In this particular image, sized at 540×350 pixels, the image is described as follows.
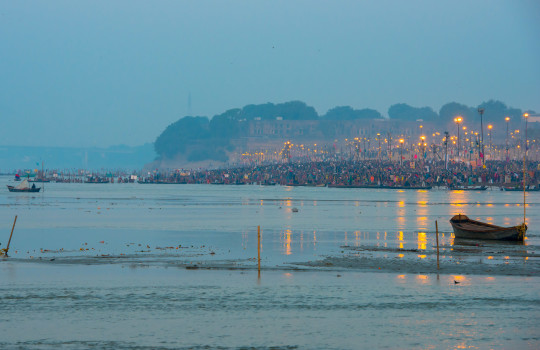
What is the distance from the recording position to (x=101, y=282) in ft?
99.4

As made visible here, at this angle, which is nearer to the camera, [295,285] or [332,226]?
[295,285]

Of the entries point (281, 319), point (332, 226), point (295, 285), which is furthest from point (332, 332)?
point (332, 226)

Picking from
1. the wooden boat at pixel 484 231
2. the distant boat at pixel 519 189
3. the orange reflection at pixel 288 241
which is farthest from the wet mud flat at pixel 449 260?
the distant boat at pixel 519 189

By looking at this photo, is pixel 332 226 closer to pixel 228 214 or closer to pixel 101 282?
pixel 228 214

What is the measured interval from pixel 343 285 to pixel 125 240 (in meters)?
22.4

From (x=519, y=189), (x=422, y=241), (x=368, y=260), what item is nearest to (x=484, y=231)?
(x=422, y=241)

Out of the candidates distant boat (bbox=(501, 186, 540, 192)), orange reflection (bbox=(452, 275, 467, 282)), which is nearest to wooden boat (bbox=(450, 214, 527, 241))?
orange reflection (bbox=(452, 275, 467, 282))

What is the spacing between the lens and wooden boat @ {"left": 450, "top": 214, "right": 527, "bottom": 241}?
47.1m

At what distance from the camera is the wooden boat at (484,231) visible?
47.1 metres

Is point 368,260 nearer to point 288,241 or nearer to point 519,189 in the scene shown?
point 288,241

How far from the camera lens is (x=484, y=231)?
4894 centimetres

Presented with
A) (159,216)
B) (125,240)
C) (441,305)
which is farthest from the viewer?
(159,216)

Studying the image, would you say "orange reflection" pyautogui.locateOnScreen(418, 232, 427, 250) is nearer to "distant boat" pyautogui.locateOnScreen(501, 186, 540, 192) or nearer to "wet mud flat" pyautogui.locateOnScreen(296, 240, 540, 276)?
"wet mud flat" pyautogui.locateOnScreen(296, 240, 540, 276)

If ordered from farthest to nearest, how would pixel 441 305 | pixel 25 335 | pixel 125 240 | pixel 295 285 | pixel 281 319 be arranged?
pixel 125 240, pixel 295 285, pixel 441 305, pixel 281 319, pixel 25 335
